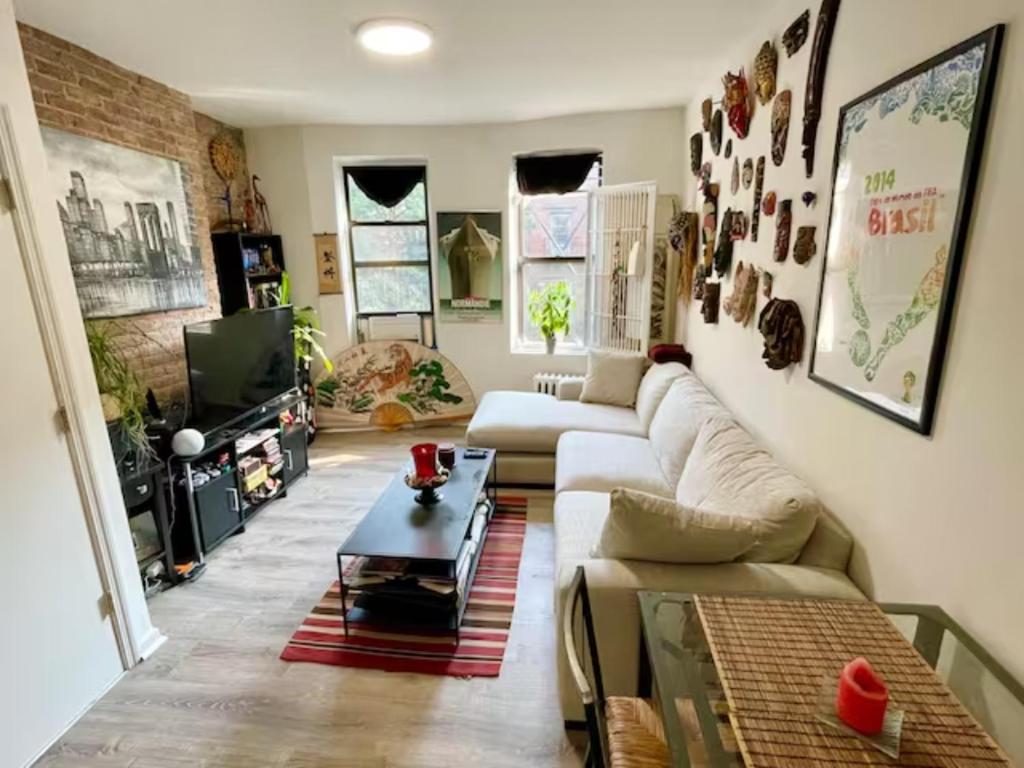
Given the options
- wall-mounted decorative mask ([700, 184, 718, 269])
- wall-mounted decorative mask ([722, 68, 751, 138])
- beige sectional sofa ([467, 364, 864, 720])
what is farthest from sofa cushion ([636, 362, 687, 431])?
wall-mounted decorative mask ([722, 68, 751, 138])

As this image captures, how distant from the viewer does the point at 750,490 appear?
5.95 feet

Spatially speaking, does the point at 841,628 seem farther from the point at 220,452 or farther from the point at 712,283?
the point at 220,452

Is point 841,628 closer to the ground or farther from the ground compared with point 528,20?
closer to the ground

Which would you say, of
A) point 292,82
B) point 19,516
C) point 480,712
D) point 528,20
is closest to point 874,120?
point 528,20

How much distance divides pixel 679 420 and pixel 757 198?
114 centimetres

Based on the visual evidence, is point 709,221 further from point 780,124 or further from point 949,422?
point 949,422

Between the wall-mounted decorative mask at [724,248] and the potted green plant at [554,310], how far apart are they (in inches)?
65.1

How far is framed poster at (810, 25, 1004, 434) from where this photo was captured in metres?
1.14

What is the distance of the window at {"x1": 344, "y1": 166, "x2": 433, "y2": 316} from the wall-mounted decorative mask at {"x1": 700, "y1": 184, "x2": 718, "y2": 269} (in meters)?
2.40

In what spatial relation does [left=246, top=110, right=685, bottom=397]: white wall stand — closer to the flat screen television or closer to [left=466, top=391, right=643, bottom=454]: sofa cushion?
[left=466, top=391, right=643, bottom=454]: sofa cushion

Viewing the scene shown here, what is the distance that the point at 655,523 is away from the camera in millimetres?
1543

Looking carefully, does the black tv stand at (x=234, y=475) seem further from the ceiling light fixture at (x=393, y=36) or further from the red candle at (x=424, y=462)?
the ceiling light fixture at (x=393, y=36)

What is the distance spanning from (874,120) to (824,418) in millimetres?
921

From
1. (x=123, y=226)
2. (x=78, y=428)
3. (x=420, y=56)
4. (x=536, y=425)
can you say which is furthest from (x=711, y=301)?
(x=123, y=226)
